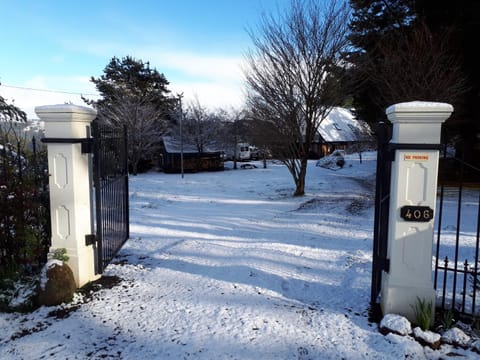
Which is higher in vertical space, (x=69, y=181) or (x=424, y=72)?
(x=424, y=72)

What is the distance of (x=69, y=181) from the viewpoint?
144 inches

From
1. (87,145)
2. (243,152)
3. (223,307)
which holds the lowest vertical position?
(223,307)

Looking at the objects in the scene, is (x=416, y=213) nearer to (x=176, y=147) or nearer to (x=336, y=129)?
(x=176, y=147)

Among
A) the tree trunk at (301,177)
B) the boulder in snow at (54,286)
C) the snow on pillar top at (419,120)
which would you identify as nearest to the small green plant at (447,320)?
the snow on pillar top at (419,120)

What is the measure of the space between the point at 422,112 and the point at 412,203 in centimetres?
85

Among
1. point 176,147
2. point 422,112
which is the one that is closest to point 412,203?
point 422,112

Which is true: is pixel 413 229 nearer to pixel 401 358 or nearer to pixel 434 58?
pixel 401 358

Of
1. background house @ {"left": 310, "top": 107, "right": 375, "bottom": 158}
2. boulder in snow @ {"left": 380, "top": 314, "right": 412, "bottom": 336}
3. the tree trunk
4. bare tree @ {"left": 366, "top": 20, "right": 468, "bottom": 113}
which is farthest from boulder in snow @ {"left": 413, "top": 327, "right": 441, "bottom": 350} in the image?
background house @ {"left": 310, "top": 107, "right": 375, "bottom": 158}

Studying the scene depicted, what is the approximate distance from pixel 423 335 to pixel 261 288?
1.73 meters

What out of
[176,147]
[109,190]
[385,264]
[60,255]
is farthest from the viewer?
[176,147]

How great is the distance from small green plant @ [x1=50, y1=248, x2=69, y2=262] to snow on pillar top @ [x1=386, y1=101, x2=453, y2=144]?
3.82 m

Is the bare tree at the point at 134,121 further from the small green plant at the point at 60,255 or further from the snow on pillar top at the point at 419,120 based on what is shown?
the snow on pillar top at the point at 419,120

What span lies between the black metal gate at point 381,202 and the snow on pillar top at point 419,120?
0.26m

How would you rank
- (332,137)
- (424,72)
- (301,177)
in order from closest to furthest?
(424,72) < (301,177) < (332,137)
